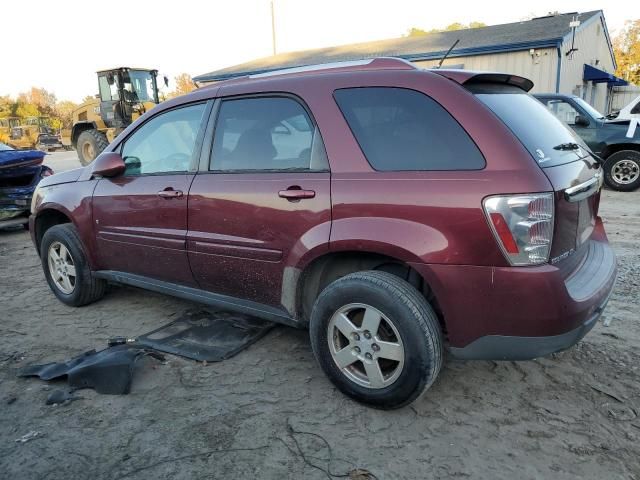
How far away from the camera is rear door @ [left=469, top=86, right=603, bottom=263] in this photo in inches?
92.7

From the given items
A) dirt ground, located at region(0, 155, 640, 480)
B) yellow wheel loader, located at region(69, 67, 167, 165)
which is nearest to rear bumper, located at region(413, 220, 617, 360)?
dirt ground, located at region(0, 155, 640, 480)

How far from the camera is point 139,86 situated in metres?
16.6

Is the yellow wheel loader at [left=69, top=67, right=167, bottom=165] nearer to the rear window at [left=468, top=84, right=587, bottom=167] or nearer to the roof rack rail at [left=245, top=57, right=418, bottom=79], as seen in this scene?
the roof rack rail at [left=245, top=57, right=418, bottom=79]

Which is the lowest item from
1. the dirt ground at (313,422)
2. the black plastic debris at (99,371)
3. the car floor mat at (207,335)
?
the dirt ground at (313,422)

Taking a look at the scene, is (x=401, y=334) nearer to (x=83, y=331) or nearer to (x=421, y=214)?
(x=421, y=214)

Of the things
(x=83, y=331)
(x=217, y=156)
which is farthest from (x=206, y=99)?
(x=83, y=331)

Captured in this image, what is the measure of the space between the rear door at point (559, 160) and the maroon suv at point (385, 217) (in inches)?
0.5

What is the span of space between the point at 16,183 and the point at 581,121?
9608 mm

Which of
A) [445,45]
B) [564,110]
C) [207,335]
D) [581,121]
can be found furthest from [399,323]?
[445,45]

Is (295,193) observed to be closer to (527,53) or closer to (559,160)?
(559,160)

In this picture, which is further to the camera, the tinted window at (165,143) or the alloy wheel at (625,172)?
the alloy wheel at (625,172)

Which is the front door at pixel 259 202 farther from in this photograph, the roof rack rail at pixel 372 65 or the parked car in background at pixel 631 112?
the parked car in background at pixel 631 112

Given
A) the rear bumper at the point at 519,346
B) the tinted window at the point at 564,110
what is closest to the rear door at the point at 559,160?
the rear bumper at the point at 519,346

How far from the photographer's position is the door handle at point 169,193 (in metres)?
3.40
